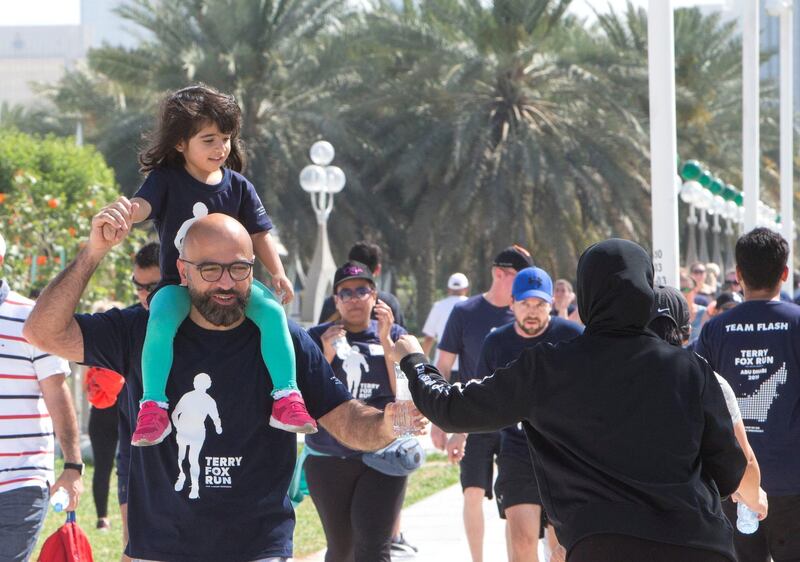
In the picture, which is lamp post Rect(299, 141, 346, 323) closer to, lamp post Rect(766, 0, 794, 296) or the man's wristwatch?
lamp post Rect(766, 0, 794, 296)

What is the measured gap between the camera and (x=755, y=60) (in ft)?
54.8

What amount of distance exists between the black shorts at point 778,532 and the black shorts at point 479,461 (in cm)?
267

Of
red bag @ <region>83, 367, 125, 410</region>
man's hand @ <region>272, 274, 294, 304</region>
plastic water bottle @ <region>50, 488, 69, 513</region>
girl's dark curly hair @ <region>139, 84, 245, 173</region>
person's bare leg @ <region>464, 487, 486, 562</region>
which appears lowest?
person's bare leg @ <region>464, 487, 486, 562</region>

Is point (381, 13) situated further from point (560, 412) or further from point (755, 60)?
point (560, 412)

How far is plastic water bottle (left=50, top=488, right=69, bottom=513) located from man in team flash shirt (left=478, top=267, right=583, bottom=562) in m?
2.85

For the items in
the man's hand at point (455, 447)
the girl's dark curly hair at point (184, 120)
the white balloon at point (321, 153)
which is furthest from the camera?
the white balloon at point (321, 153)

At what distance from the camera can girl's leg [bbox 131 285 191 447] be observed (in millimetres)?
3971

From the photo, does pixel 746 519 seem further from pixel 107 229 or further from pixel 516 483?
pixel 107 229

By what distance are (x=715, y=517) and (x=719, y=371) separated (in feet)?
7.95

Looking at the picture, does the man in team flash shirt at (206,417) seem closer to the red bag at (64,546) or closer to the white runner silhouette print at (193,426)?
the white runner silhouette print at (193,426)

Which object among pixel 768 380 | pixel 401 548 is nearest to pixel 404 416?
pixel 768 380

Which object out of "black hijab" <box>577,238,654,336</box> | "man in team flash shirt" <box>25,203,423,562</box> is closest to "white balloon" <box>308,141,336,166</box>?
"man in team flash shirt" <box>25,203,423,562</box>

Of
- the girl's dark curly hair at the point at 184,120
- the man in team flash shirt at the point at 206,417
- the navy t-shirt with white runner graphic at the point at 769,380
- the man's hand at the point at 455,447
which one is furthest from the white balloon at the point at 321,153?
the man in team flash shirt at the point at 206,417

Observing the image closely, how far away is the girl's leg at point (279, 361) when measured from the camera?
4023mm
